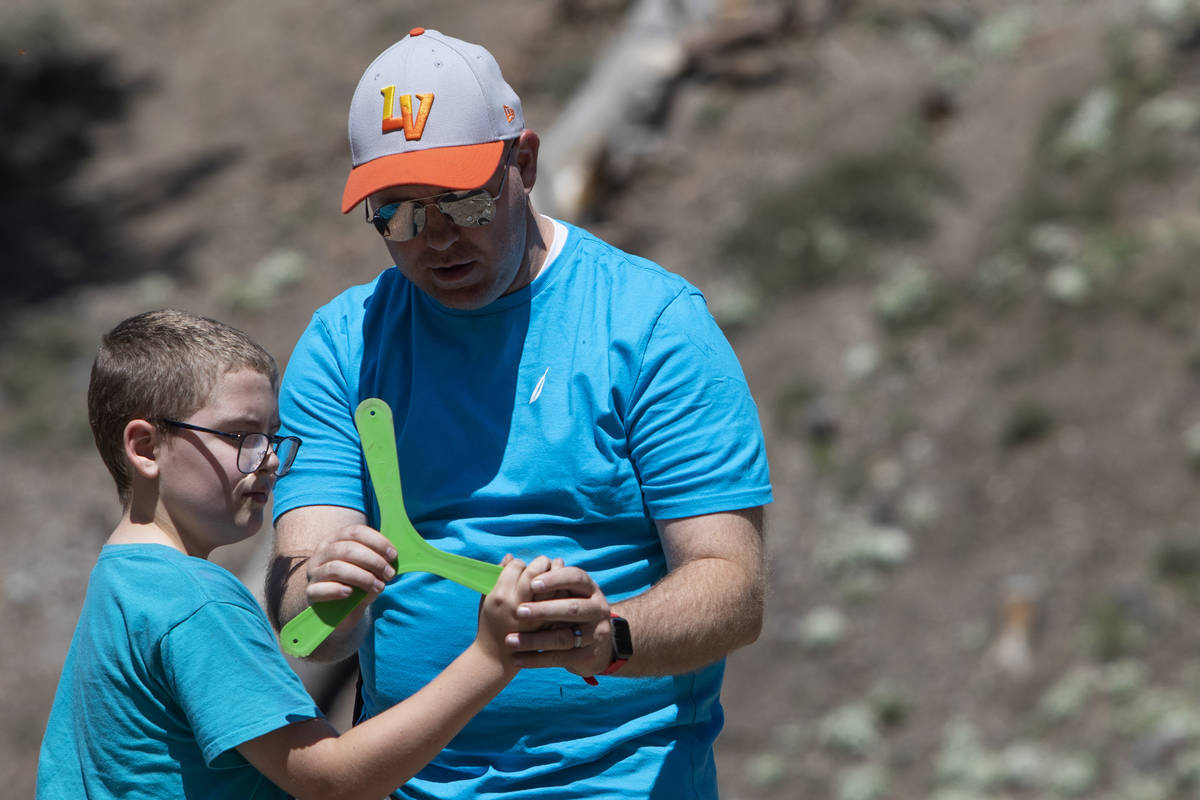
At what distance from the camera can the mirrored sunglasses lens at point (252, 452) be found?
6.79ft

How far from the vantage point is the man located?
230 cm

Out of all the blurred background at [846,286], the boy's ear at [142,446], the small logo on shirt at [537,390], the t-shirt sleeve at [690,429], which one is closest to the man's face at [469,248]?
the small logo on shirt at [537,390]

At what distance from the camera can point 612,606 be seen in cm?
216

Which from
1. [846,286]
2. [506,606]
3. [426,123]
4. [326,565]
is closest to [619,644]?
[506,606]

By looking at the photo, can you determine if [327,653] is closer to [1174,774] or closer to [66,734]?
[66,734]

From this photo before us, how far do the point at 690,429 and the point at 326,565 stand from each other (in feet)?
2.35

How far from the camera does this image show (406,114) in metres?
2.28

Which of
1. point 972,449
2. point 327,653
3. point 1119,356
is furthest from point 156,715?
point 1119,356

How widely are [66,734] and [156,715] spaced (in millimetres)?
209

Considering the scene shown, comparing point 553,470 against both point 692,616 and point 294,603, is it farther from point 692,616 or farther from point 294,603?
point 294,603

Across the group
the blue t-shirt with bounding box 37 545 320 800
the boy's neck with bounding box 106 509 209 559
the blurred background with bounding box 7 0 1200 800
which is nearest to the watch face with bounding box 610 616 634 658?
the blue t-shirt with bounding box 37 545 320 800

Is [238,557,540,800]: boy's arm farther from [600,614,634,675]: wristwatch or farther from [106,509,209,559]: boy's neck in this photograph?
[106,509,209,559]: boy's neck

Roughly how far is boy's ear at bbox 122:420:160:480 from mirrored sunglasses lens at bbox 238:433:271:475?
14 cm

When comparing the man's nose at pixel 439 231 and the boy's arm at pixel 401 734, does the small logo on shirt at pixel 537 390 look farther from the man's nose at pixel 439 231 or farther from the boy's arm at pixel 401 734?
the boy's arm at pixel 401 734
